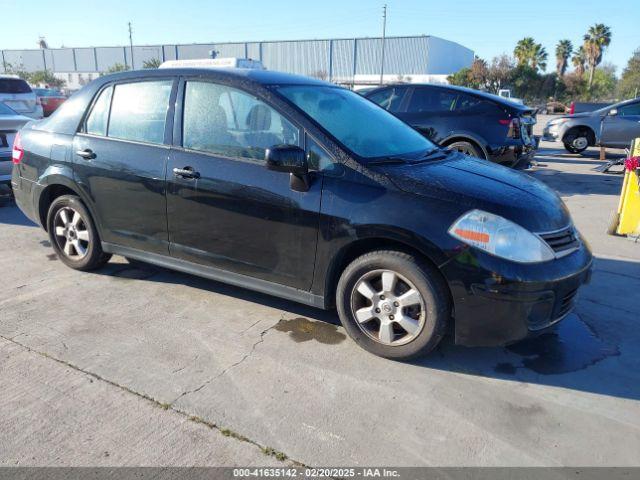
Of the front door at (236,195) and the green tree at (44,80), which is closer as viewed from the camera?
the front door at (236,195)

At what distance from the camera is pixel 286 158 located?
308cm

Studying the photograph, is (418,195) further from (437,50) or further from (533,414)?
(437,50)

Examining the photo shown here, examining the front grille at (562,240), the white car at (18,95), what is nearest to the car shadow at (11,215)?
the front grille at (562,240)

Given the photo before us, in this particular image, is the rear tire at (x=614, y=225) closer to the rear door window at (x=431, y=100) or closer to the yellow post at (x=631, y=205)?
the yellow post at (x=631, y=205)

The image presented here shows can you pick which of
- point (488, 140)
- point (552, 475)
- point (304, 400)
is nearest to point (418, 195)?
point (304, 400)

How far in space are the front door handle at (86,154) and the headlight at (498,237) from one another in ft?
9.93

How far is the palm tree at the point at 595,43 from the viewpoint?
6469 centimetres

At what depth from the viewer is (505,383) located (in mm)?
2994

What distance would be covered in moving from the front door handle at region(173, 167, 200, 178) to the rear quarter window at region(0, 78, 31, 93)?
13.8m

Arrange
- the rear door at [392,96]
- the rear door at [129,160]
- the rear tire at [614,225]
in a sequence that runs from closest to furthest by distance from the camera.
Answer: the rear door at [129,160]
the rear tire at [614,225]
the rear door at [392,96]

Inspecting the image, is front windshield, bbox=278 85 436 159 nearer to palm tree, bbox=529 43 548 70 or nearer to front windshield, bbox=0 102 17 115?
front windshield, bbox=0 102 17 115

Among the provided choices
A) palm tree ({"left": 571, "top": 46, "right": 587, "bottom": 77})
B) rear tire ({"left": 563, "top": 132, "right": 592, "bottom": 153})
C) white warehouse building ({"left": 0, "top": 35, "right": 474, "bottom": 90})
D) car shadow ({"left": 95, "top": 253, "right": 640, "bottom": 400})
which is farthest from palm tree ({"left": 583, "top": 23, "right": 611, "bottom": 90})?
car shadow ({"left": 95, "top": 253, "right": 640, "bottom": 400})

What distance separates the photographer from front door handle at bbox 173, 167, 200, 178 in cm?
361

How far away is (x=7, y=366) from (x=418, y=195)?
2.73 metres
